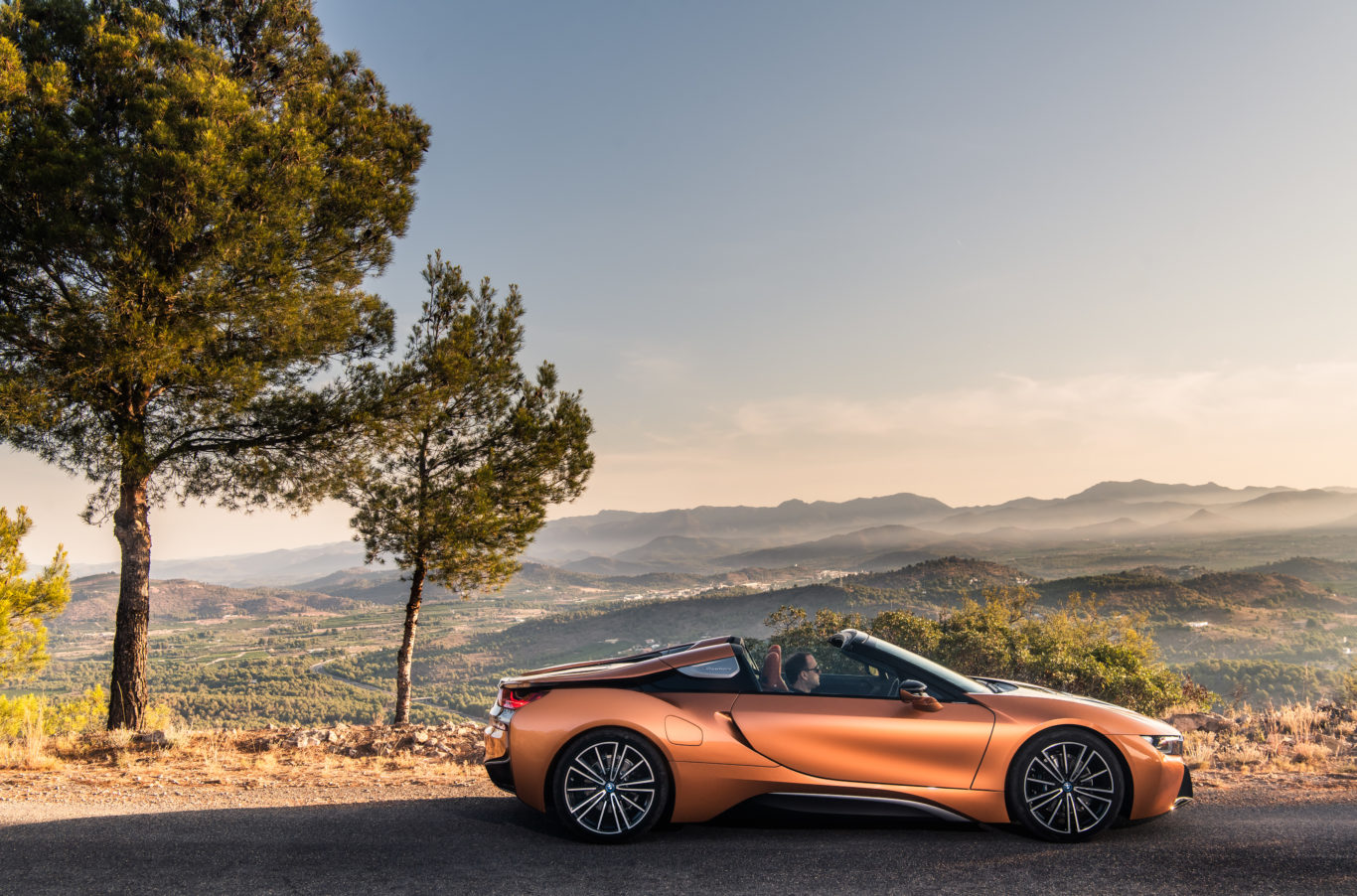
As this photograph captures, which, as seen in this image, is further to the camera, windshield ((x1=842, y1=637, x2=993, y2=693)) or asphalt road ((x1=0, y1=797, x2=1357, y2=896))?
windshield ((x1=842, y1=637, x2=993, y2=693))

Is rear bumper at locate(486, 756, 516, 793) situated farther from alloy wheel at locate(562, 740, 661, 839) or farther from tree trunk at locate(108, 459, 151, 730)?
tree trunk at locate(108, 459, 151, 730)

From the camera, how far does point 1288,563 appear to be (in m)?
133

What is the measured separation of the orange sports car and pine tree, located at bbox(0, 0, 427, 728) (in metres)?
7.91

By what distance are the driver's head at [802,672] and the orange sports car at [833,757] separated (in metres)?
0.15

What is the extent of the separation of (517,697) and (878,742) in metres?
2.36

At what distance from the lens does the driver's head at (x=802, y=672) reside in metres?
4.84

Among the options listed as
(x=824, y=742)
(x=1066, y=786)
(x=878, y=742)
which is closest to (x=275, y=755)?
(x=824, y=742)

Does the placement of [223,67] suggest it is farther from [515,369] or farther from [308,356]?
[515,369]

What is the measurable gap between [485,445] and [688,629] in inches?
3880

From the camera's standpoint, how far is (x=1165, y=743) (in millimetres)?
4629

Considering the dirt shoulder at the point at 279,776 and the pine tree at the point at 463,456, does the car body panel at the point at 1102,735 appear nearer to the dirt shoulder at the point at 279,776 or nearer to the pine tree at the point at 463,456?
the dirt shoulder at the point at 279,776

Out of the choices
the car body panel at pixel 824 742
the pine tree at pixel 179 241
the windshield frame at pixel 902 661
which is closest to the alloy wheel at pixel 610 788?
the car body panel at pixel 824 742

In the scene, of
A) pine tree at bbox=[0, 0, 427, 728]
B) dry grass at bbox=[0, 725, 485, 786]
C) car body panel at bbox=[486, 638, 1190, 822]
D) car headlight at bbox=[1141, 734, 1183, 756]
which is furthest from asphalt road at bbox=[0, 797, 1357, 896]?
pine tree at bbox=[0, 0, 427, 728]

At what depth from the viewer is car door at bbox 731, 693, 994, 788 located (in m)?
4.45
